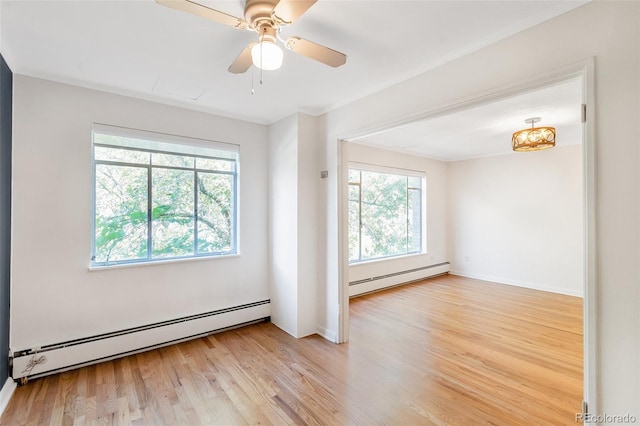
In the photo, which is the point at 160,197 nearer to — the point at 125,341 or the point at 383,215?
the point at 125,341

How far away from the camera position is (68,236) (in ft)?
8.77

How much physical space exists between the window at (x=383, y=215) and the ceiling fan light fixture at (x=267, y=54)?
12.2 ft

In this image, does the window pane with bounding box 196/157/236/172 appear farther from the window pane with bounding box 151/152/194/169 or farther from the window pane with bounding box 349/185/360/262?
the window pane with bounding box 349/185/360/262

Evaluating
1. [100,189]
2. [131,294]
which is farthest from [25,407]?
[100,189]

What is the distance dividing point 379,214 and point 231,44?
4.17 m

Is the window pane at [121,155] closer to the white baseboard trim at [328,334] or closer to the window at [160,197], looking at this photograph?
the window at [160,197]

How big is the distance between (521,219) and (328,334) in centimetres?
468

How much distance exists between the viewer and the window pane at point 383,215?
214 inches

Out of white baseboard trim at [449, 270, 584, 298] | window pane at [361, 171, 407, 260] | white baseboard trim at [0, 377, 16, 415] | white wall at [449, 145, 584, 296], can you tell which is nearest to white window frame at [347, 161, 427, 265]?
window pane at [361, 171, 407, 260]

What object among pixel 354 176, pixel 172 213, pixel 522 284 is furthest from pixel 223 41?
pixel 522 284

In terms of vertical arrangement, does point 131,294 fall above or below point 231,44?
below

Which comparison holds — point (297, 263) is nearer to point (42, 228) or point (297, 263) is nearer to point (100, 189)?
point (100, 189)

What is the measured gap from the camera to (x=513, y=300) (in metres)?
4.77

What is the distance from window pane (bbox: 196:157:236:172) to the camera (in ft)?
11.5
